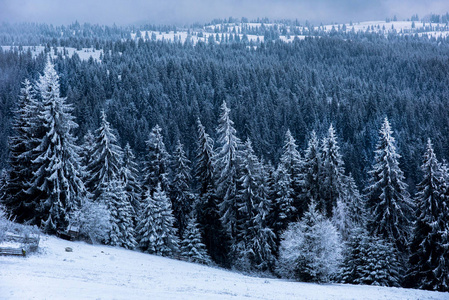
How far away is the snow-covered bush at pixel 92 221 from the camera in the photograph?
1198 inches

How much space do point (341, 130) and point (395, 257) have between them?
4149 inches

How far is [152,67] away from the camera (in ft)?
585

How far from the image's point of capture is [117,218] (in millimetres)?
35312

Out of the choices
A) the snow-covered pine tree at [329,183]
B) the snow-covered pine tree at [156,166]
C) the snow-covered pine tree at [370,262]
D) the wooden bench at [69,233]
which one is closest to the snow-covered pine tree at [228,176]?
the snow-covered pine tree at [156,166]

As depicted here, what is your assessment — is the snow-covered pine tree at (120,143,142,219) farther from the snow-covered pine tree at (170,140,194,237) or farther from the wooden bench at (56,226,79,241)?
the wooden bench at (56,226,79,241)

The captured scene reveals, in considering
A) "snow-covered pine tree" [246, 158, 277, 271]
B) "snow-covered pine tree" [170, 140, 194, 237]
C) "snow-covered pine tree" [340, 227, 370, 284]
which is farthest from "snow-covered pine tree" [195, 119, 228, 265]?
"snow-covered pine tree" [340, 227, 370, 284]

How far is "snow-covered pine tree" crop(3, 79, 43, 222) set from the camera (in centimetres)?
3066

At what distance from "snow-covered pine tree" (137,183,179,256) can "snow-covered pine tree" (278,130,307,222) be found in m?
12.4

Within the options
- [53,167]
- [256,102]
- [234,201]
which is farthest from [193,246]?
[256,102]

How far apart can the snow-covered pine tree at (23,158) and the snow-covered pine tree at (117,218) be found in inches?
244

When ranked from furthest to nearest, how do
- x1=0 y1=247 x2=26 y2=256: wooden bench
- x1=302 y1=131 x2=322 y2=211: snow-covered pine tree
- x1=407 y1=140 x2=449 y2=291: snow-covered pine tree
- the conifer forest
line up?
x1=302 y1=131 x2=322 y2=211: snow-covered pine tree < x1=407 y1=140 x2=449 y2=291: snow-covered pine tree < the conifer forest < x1=0 y1=247 x2=26 y2=256: wooden bench

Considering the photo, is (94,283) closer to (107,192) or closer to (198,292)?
(198,292)

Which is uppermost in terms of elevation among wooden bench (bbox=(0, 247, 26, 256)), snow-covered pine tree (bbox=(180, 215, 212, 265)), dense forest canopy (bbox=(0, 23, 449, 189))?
dense forest canopy (bbox=(0, 23, 449, 189))

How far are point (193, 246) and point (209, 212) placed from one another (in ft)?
14.8
